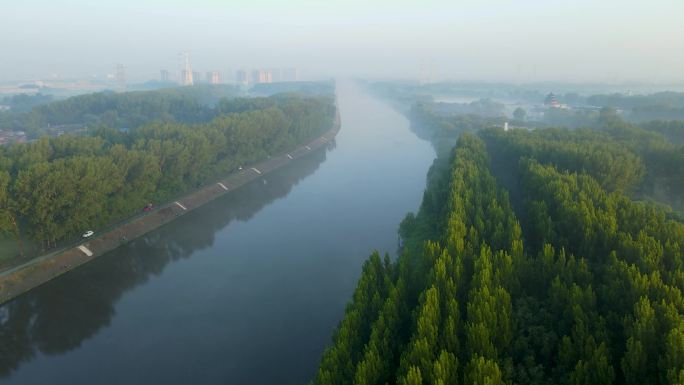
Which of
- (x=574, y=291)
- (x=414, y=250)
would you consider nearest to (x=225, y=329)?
(x=414, y=250)

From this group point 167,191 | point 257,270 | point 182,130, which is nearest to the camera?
point 257,270

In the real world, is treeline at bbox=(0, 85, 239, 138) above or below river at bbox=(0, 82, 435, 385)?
above

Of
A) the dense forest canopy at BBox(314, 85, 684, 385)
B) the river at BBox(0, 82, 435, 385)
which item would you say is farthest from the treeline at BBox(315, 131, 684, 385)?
the river at BBox(0, 82, 435, 385)

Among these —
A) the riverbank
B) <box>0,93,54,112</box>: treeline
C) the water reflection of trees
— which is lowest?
the water reflection of trees

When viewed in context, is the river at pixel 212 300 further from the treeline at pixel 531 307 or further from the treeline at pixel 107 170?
the treeline at pixel 531 307

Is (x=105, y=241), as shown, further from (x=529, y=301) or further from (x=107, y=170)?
(x=529, y=301)

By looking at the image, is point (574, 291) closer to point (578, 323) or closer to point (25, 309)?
point (578, 323)

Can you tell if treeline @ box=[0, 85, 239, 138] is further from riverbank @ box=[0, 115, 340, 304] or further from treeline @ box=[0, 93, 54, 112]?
riverbank @ box=[0, 115, 340, 304]
